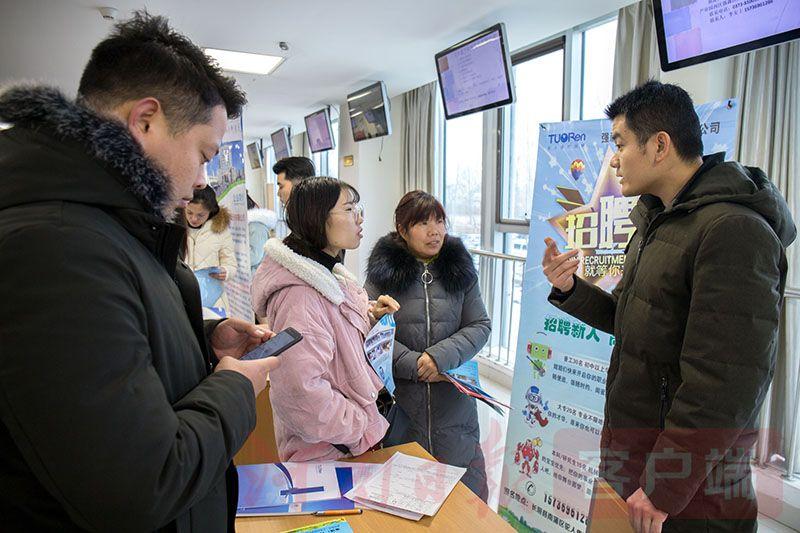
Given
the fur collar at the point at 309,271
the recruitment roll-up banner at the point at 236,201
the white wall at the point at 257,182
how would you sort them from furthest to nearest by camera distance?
the white wall at the point at 257,182
the recruitment roll-up banner at the point at 236,201
the fur collar at the point at 309,271

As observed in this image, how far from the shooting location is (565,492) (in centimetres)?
209

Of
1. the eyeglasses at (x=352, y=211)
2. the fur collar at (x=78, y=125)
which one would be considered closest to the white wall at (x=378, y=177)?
the eyeglasses at (x=352, y=211)

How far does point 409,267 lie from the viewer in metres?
2.04

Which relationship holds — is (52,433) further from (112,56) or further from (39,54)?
(39,54)

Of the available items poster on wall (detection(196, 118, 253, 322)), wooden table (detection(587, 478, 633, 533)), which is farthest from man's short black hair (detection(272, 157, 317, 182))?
wooden table (detection(587, 478, 633, 533))

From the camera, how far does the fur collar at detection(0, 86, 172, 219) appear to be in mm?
623

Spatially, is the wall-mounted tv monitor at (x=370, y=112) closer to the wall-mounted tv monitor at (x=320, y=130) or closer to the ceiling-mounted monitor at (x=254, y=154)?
the wall-mounted tv monitor at (x=320, y=130)

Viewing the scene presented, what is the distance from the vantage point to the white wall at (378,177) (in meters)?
5.82

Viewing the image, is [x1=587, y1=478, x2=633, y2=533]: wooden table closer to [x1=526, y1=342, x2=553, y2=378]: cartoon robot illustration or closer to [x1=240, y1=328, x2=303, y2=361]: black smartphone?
[x1=526, y1=342, x2=553, y2=378]: cartoon robot illustration

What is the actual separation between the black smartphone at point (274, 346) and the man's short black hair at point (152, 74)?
0.43 m

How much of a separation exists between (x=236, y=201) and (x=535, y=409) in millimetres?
2100

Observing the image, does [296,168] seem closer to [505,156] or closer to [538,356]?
[505,156]

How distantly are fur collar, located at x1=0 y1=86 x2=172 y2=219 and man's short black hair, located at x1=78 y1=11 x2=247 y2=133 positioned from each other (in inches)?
3.1

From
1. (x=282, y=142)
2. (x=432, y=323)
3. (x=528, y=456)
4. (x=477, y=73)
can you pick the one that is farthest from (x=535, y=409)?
(x=282, y=142)
